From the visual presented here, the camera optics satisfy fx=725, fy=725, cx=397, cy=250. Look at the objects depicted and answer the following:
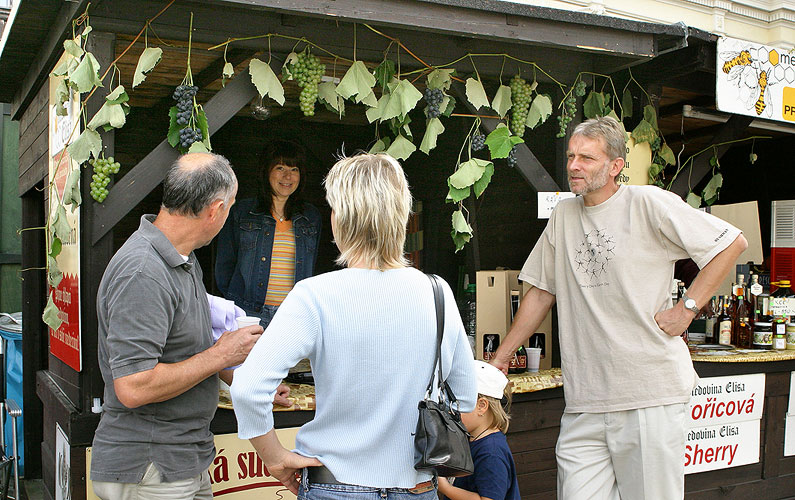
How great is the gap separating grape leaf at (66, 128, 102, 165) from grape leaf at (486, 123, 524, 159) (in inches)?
71.0

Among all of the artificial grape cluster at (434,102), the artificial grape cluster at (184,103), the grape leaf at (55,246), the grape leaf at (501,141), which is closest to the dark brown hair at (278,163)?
the artificial grape cluster at (434,102)

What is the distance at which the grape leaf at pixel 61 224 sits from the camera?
283 cm

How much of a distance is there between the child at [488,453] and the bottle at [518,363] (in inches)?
47.8

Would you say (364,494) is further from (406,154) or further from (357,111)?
(357,111)

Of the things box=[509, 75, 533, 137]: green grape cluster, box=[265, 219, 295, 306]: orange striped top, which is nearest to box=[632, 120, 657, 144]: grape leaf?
box=[509, 75, 533, 137]: green grape cluster

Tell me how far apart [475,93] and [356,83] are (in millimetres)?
661

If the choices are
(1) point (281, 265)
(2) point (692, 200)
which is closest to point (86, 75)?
(1) point (281, 265)

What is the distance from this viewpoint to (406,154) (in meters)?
3.51

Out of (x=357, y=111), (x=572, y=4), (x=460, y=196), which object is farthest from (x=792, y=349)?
(x=572, y=4)

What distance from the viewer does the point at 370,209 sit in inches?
67.8

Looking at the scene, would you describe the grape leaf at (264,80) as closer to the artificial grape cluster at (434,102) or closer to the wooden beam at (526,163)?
the artificial grape cluster at (434,102)

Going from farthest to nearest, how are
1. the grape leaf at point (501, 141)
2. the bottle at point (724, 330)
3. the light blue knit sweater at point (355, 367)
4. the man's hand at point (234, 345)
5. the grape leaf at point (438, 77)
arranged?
1. the bottle at point (724, 330)
2. the grape leaf at point (501, 141)
3. the grape leaf at point (438, 77)
4. the man's hand at point (234, 345)
5. the light blue knit sweater at point (355, 367)

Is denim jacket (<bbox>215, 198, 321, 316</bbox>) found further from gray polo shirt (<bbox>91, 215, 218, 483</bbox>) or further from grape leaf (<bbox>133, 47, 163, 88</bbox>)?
gray polo shirt (<bbox>91, 215, 218, 483</bbox>)

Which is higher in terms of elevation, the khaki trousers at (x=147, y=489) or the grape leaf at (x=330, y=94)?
the grape leaf at (x=330, y=94)
